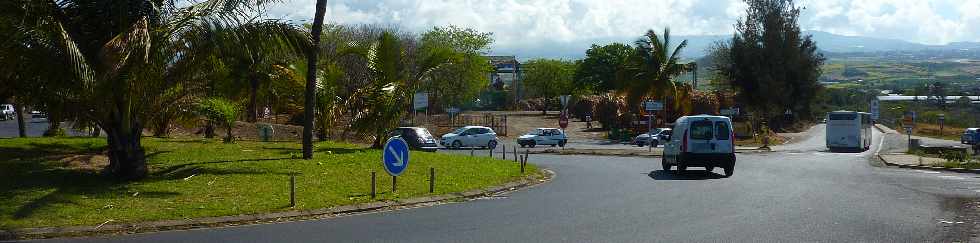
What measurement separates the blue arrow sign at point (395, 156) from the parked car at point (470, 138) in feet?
99.1

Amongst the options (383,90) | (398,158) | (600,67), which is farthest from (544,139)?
(600,67)

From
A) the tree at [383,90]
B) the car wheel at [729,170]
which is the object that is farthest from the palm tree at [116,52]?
the car wheel at [729,170]

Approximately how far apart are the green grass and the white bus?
3254 cm

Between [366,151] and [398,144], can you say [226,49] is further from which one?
[366,151]

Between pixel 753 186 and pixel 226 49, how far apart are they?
1121 cm

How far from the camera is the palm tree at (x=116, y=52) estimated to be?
14781mm

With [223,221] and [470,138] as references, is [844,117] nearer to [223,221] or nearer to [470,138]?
[470,138]

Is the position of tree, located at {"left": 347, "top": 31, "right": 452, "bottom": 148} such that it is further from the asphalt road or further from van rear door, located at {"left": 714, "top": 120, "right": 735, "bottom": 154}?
van rear door, located at {"left": 714, "top": 120, "right": 735, "bottom": 154}

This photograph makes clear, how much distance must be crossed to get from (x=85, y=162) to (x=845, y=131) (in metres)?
42.2

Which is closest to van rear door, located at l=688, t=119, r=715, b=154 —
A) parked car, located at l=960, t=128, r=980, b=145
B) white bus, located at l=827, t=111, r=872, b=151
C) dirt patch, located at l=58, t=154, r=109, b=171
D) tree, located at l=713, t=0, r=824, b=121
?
dirt patch, located at l=58, t=154, r=109, b=171

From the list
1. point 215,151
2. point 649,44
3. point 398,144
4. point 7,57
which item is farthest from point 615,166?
point 649,44

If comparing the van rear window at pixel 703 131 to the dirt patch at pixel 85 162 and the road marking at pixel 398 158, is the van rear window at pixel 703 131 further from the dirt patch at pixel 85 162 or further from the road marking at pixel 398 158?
the dirt patch at pixel 85 162

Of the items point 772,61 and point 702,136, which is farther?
point 772,61

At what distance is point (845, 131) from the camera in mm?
51031
